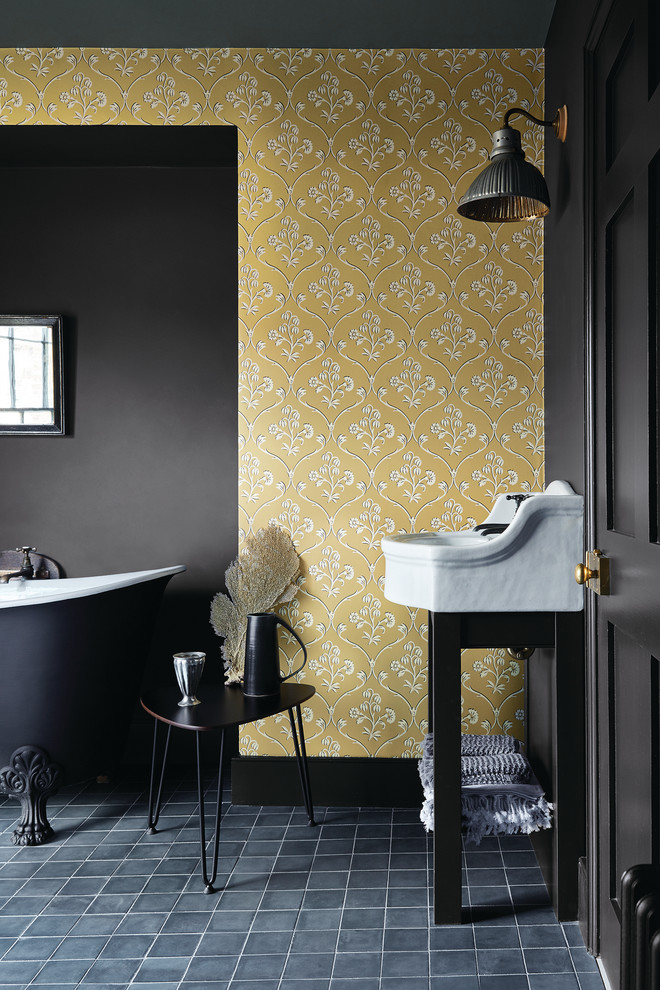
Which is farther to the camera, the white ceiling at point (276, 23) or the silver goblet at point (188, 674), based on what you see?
the white ceiling at point (276, 23)

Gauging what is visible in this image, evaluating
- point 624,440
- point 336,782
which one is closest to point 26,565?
point 336,782

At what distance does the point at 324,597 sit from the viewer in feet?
9.22

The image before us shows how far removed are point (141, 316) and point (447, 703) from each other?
2029 mm

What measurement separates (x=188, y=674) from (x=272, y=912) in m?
0.70

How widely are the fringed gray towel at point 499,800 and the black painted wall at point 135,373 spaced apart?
4.35ft

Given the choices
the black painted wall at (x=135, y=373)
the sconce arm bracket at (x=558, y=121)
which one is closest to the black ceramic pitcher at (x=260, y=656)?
the black painted wall at (x=135, y=373)

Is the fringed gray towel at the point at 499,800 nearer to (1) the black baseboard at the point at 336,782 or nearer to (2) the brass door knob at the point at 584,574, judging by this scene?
(1) the black baseboard at the point at 336,782

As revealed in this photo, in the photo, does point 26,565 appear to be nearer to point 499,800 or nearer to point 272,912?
point 272,912

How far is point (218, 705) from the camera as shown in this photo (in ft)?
7.88

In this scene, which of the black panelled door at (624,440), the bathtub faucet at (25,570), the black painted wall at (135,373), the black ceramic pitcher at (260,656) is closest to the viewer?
the black panelled door at (624,440)

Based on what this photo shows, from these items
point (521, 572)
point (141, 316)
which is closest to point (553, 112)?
point (521, 572)

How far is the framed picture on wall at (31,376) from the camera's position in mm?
3199

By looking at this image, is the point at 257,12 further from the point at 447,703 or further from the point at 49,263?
the point at 447,703

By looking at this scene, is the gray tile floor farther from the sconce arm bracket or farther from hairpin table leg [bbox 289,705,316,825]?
the sconce arm bracket
